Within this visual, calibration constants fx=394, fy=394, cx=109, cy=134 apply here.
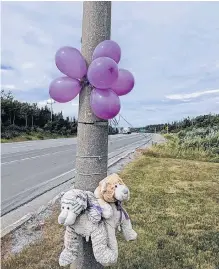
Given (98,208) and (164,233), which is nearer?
(98,208)

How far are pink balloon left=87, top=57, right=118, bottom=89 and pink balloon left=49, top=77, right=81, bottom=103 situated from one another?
0.50ft

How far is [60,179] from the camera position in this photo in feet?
36.3

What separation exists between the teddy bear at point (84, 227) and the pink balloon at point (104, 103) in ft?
1.69

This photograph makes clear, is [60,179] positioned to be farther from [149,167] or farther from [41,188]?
[149,167]

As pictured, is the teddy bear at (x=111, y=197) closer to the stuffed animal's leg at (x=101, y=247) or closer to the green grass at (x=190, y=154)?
the stuffed animal's leg at (x=101, y=247)

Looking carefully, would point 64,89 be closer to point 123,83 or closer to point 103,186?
point 123,83

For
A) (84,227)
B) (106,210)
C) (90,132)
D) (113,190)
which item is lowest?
(84,227)

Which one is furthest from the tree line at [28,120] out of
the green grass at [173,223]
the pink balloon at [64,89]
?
the pink balloon at [64,89]

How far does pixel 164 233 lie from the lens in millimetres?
4957

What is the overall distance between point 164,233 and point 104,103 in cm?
294

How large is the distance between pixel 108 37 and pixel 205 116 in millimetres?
32752

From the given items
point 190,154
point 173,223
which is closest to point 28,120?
point 190,154

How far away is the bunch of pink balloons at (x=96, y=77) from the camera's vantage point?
7.98 ft

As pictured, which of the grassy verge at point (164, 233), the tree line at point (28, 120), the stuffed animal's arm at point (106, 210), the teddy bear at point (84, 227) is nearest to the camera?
the teddy bear at point (84, 227)
